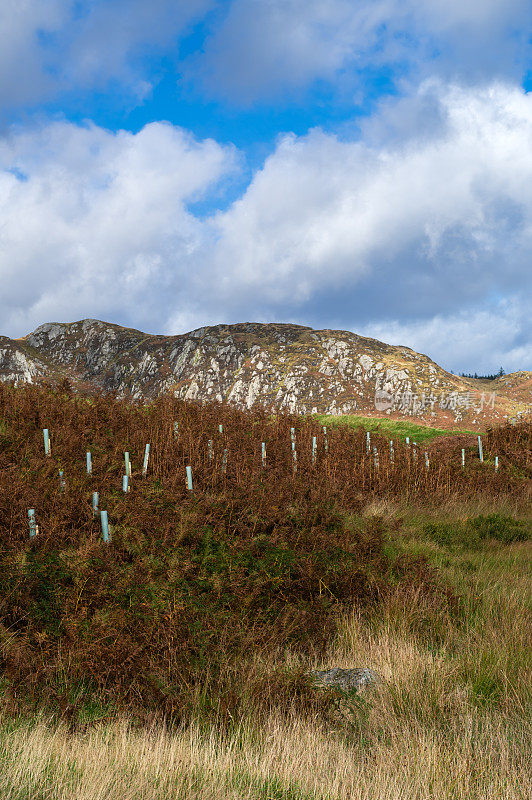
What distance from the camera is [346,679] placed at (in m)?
3.89

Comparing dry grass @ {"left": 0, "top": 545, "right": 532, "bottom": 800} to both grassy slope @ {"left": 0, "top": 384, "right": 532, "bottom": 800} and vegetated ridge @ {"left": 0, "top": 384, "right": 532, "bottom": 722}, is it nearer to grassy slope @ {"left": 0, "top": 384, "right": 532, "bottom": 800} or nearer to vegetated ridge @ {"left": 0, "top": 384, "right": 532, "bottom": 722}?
grassy slope @ {"left": 0, "top": 384, "right": 532, "bottom": 800}

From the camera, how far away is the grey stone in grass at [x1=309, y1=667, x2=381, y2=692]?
12.3 feet

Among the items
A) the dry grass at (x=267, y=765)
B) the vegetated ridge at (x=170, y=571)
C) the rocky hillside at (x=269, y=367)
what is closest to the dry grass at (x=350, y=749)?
the dry grass at (x=267, y=765)

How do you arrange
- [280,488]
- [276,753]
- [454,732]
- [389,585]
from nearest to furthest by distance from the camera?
[276,753]
[454,732]
[389,585]
[280,488]

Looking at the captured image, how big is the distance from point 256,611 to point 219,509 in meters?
2.01

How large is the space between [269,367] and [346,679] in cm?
6881

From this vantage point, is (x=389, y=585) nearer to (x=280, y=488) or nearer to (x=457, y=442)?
(x=280, y=488)

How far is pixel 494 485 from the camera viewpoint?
14.3 m

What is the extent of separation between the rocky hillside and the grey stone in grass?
52.7m

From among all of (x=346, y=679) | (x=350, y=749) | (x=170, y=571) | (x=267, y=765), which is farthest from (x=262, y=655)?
(x=267, y=765)

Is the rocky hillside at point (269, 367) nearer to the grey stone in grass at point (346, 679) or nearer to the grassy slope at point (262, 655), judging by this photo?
the grassy slope at point (262, 655)

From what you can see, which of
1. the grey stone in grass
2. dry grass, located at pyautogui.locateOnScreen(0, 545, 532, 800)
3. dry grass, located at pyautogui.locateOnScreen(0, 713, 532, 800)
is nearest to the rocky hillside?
the grey stone in grass

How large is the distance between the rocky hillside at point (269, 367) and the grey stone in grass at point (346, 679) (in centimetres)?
5269

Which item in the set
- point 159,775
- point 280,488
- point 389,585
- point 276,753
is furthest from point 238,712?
point 280,488
